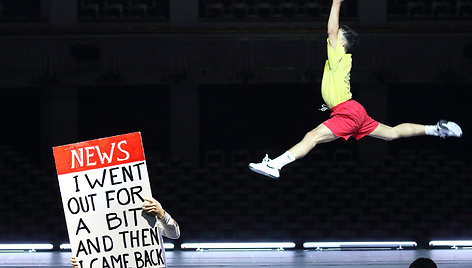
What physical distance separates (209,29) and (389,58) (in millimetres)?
4075

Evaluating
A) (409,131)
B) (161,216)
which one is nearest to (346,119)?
(409,131)

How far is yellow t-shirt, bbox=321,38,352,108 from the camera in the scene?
5.99 metres

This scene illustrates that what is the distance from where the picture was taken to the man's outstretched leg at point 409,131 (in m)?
6.27

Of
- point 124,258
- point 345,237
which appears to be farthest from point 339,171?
point 124,258

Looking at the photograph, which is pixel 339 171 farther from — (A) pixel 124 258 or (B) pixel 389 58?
(A) pixel 124 258

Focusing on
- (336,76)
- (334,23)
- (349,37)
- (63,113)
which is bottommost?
(63,113)

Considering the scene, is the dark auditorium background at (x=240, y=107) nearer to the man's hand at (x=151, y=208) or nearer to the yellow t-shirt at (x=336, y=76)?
the yellow t-shirt at (x=336, y=76)

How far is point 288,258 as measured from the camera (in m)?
13.0

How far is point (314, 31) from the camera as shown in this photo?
16.5 m

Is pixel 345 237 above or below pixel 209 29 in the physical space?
below

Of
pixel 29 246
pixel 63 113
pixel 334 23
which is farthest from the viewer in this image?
pixel 63 113

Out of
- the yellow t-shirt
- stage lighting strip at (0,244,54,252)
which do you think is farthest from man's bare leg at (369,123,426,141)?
stage lighting strip at (0,244,54,252)

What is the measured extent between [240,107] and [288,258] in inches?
225

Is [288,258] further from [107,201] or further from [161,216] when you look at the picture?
[107,201]
